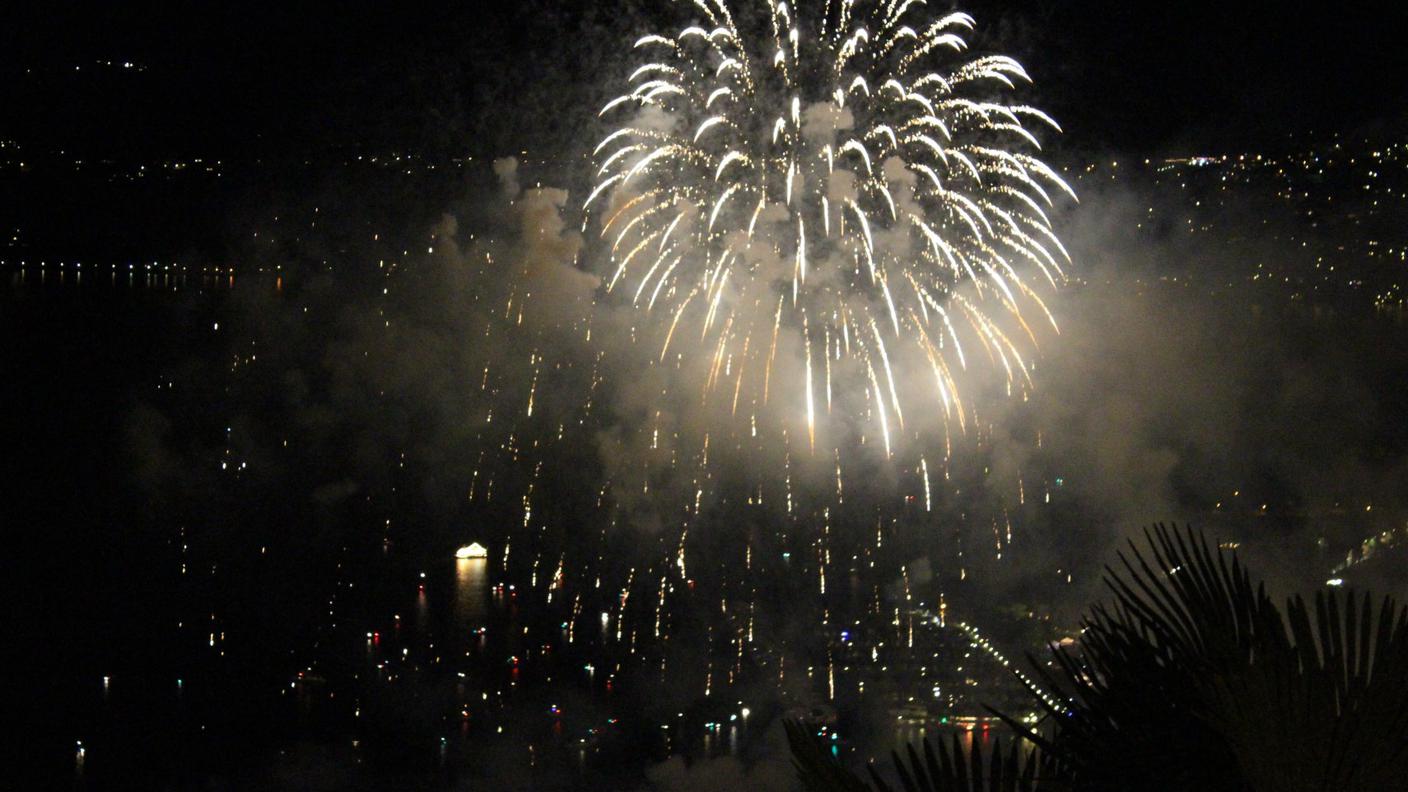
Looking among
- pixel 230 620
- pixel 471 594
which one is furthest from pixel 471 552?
pixel 230 620

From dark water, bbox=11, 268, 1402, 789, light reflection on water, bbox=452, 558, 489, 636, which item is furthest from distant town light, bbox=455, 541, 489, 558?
dark water, bbox=11, 268, 1402, 789

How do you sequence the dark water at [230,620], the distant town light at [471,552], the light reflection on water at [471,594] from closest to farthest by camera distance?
the dark water at [230,620] < the light reflection on water at [471,594] < the distant town light at [471,552]

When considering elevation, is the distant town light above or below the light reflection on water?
above

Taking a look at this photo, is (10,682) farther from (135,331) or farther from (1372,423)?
(1372,423)

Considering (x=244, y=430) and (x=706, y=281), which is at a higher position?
(x=244, y=430)

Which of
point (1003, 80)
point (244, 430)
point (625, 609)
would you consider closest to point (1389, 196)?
point (625, 609)

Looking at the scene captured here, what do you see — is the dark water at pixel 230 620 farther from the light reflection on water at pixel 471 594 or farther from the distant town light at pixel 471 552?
the distant town light at pixel 471 552

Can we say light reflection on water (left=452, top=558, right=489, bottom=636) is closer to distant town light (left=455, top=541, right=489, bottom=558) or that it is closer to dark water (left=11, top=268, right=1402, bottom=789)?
dark water (left=11, top=268, right=1402, bottom=789)

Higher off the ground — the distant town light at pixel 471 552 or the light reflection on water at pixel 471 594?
the distant town light at pixel 471 552

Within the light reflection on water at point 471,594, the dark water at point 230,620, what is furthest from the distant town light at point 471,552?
the dark water at point 230,620

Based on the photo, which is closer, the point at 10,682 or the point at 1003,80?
the point at 1003,80

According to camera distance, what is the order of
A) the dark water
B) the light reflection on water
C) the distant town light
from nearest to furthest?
the dark water
the light reflection on water
the distant town light
